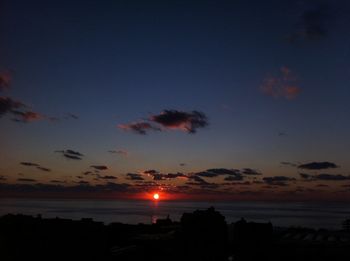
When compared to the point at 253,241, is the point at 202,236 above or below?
above

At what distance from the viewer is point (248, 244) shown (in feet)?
109

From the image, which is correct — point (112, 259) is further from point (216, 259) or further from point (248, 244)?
point (248, 244)

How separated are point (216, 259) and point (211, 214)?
3.35 meters

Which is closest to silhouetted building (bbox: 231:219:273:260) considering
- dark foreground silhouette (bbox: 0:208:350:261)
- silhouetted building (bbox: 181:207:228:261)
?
dark foreground silhouette (bbox: 0:208:350:261)

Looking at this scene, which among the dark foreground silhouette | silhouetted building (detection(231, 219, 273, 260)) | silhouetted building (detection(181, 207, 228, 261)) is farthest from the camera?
silhouetted building (detection(231, 219, 273, 260))

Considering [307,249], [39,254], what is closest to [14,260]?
[39,254]

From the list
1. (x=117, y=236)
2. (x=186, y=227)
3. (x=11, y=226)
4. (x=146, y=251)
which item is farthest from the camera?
(x=117, y=236)

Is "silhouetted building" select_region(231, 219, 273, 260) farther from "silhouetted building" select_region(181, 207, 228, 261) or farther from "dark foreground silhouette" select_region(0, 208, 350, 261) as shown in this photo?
"silhouetted building" select_region(181, 207, 228, 261)

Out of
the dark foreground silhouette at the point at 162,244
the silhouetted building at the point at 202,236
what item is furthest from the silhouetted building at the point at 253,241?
the silhouetted building at the point at 202,236

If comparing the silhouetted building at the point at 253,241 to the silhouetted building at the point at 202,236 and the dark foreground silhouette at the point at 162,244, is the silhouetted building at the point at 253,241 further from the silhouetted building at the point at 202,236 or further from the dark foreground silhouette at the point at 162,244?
the silhouetted building at the point at 202,236

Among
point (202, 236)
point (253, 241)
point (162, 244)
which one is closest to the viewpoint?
point (202, 236)

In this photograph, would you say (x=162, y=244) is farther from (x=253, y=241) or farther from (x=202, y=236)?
(x=253, y=241)

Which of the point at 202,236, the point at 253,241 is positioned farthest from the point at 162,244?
the point at 253,241

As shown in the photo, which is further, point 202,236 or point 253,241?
point 253,241
